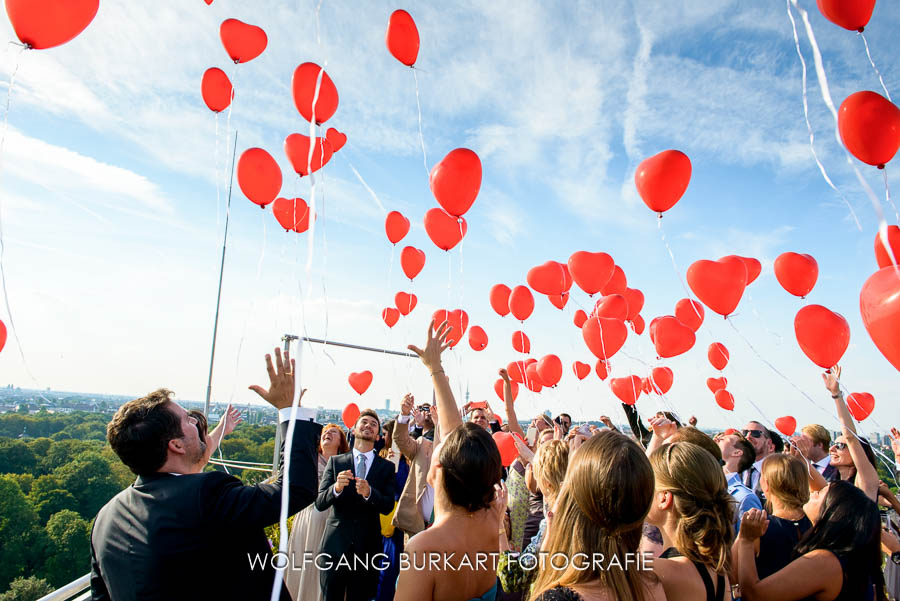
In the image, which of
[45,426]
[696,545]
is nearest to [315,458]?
[696,545]

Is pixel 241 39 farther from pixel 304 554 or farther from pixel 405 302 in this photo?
pixel 405 302

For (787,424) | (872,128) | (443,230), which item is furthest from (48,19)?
(787,424)

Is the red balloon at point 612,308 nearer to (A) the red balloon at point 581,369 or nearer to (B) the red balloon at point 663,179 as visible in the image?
(B) the red balloon at point 663,179

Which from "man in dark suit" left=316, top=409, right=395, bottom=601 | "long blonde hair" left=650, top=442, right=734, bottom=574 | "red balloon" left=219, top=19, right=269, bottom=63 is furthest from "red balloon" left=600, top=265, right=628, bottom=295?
"long blonde hair" left=650, top=442, right=734, bottom=574

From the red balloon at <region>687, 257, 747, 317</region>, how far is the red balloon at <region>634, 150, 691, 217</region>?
2.94 feet

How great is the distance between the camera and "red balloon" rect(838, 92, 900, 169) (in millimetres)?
3447

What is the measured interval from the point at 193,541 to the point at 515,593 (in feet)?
6.10

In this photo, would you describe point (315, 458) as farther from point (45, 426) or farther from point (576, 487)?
point (45, 426)

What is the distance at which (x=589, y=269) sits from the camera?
21.7 feet

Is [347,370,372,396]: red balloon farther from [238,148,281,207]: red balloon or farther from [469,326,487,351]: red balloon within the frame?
[238,148,281,207]: red balloon

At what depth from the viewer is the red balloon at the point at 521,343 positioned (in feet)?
28.9

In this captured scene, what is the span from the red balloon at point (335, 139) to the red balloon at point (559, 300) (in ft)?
11.6

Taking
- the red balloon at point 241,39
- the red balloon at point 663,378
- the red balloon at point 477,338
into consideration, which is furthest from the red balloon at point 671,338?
the red balloon at point 241,39

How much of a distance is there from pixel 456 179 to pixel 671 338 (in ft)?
12.1
